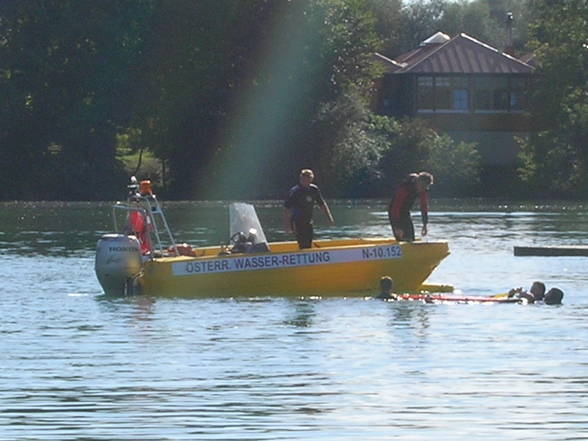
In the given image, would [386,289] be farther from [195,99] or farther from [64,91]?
[195,99]

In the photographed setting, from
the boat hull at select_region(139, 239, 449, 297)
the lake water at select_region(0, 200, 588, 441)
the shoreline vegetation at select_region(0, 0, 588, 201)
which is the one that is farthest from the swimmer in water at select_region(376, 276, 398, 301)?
the shoreline vegetation at select_region(0, 0, 588, 201)

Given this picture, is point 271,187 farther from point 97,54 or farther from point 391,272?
point 391,272

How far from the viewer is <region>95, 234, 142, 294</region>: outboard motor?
87.2ft

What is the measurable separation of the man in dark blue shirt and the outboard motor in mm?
2403

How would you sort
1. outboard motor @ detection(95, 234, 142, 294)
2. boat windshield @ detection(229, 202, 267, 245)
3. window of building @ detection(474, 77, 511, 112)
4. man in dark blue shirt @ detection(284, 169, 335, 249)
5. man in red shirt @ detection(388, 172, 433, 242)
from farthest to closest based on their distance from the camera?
window of building @ detection(474, 77, 511, 112) < man in red shirt @ detection(388, 172, 433, 242) < man in dark blue shirt @ detection(284, 169, 335, 249) < boat windshield @ detection(229, 202, 267, 245) < outboard motor @ detection(95, 234, 142, 294)

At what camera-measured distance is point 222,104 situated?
83875 mm

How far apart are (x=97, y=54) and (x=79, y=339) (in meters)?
60.4

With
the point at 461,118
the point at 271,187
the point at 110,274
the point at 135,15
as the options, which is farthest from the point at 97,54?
the point at 110,274

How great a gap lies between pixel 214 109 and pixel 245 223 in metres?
56.6

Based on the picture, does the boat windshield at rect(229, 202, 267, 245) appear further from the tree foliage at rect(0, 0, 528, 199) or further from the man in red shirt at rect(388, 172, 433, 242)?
the tree foliage at rect(0, 0, 528, 199)

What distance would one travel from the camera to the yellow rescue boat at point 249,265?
26.9m

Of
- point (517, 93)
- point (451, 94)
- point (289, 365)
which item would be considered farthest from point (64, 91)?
point (289, 365)

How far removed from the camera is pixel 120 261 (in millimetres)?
26734

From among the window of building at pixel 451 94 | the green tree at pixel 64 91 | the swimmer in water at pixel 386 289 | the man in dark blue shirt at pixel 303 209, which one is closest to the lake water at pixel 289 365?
the swimmer in water at pixel 386 289
